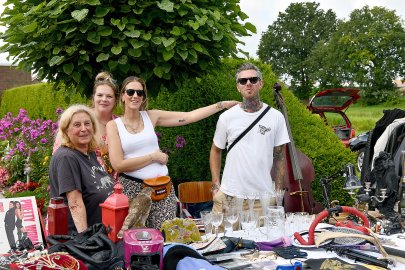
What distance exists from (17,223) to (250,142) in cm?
201

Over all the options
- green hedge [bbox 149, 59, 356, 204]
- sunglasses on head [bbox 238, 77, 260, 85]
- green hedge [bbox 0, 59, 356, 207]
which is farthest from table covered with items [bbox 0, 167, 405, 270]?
green hedge [bbox 149, 59, 356, 204]

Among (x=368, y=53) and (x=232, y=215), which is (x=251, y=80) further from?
(x=368, y=53)

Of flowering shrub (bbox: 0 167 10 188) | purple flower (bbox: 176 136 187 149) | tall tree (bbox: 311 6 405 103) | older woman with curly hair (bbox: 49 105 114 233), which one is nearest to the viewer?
older woman with curly hair (bbox: 49 105 114 233)

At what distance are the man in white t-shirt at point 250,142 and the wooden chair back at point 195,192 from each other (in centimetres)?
115

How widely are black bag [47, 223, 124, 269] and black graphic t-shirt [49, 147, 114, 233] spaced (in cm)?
59

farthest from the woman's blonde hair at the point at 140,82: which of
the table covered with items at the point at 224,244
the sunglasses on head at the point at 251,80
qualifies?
the table covered with items at the point at 224,244

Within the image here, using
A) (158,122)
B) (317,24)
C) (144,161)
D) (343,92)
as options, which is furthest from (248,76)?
(317,24)

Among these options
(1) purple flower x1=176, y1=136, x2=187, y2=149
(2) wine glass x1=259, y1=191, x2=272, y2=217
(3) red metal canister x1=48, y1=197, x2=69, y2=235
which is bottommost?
(2) wine glass x1=259, y1=191, x2=272, y2=217

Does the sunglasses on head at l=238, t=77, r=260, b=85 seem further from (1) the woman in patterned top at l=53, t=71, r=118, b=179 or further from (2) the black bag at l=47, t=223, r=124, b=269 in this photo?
(2) the black bag at l=47, t=223, r=124, b=269

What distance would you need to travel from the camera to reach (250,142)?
13.7 ft

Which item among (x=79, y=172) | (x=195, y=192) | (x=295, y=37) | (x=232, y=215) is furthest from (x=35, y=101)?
(x=295, y=37)

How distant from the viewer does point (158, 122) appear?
4.31m

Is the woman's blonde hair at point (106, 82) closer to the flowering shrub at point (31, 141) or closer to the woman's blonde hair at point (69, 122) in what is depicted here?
the woman's blonde hair at point (69, 122)

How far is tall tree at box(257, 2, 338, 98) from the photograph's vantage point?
62.9 meters
